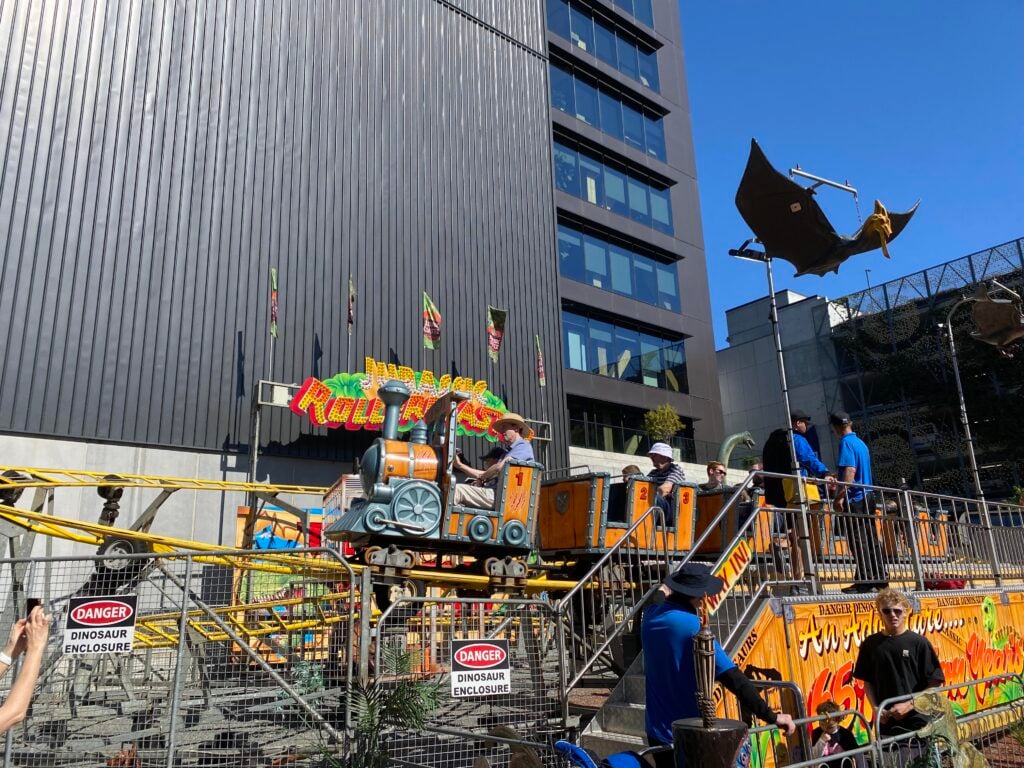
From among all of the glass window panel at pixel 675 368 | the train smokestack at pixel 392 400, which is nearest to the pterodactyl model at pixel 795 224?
the train smokestack at pixel 392 400

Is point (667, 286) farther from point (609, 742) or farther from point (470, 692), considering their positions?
point (470, 692)

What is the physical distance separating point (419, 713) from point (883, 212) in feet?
30.2

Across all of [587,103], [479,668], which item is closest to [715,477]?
[479,668]

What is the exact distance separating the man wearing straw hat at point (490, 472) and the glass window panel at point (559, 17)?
23557 mm

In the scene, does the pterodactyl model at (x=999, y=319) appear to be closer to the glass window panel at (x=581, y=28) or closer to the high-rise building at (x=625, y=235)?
the high-rise building at (x=625, y=235)

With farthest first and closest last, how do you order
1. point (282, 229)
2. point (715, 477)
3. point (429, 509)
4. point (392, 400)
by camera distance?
point (282, 229), point (715, 477), point (392, 400), point (429, 509)

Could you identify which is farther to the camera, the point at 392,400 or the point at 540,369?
the point at 540,369

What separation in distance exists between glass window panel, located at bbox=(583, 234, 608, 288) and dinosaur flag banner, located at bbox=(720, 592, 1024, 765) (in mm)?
18557

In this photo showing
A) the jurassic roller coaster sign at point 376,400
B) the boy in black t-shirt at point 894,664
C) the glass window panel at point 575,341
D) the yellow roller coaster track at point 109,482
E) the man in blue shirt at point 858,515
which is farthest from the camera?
the glass window panel at point 575,341

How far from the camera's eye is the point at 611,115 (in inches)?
1188

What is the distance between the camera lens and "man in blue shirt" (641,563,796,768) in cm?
408

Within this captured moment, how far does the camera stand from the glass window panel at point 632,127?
30.6 m

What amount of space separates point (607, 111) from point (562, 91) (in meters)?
2.45

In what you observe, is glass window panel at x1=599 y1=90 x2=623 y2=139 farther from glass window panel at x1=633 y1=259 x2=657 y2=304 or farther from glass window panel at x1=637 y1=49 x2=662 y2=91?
glass window panel at x1=633 y1=259 x2=657 y2=304
